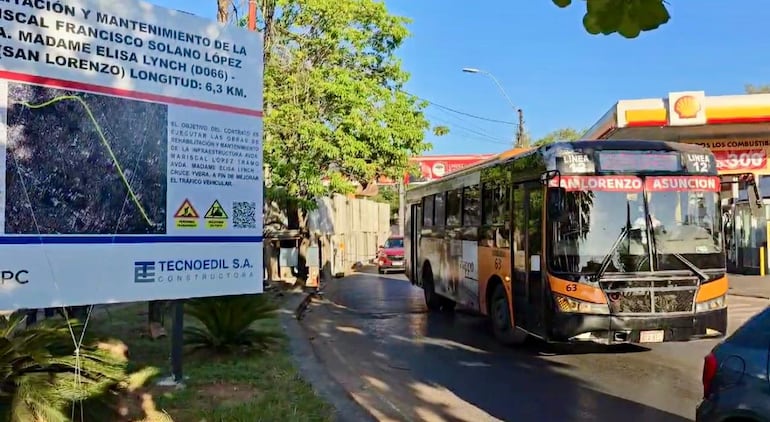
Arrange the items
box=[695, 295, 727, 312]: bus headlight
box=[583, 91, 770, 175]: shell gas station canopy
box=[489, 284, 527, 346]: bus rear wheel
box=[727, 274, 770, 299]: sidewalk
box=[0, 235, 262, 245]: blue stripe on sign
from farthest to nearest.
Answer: box=[583, 91, 770, 175]: shell gas station canopy, box=[727, 274, 770, 299]: sidewalk, box=[489, 284, 527, 346]: bus rear wheel, box=[695, 295, 727, 312]: bus headlight, box=[0, 235, 262, 245]: blue stripe on sign

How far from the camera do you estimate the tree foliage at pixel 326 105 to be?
17.7 metres

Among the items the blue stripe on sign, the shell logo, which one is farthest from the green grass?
the shell logo

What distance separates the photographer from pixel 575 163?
30.0 feet

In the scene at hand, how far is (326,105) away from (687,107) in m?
11.5

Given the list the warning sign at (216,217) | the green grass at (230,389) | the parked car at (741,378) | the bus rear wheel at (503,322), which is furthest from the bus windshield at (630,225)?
the warning sign at (216,217)

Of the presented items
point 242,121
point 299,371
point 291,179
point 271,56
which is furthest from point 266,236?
point 242,121

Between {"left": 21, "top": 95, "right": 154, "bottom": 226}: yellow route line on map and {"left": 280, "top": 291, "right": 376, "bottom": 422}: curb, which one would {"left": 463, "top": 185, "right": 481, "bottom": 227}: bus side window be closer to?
{"left": 280, "top": 291, "right": 376, "bottom": 422}: curb

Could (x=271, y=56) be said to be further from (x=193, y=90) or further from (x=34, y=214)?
(x=34, y=214)

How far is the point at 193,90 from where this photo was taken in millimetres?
6266

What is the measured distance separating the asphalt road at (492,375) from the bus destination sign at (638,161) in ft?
8.79

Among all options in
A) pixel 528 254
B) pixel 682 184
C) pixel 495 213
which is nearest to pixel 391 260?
pixel 495 213

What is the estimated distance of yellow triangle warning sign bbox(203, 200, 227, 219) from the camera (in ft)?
21.0

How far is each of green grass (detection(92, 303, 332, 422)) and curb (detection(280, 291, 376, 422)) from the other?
6.5 inches

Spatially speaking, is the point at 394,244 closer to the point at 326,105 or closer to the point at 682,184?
the point at 326,105
